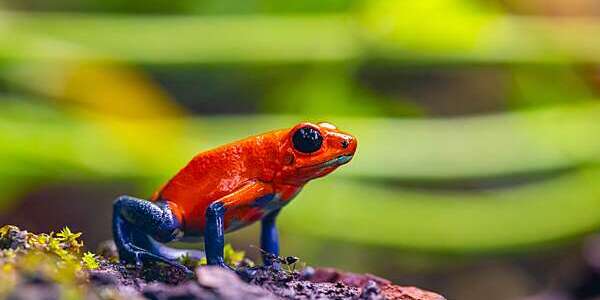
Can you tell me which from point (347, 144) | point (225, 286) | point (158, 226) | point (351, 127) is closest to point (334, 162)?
point (347, 144)

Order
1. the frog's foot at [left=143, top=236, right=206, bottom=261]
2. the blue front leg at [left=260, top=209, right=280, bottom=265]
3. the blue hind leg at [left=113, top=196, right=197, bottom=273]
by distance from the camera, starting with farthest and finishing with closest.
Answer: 1. the blue front leg at [left=260, top=209, right=280, bottom=265]
2. the frog's foot at [left=143, top=236, right=206, bottom=261]
3. the blue hind leg at [left=113, top=196, right=197, bottom=273]

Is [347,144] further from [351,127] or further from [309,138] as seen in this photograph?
[351,127]

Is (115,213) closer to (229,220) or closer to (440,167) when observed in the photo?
(229,220)

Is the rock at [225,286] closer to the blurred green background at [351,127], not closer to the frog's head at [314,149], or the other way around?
the frog's head at [314,149]

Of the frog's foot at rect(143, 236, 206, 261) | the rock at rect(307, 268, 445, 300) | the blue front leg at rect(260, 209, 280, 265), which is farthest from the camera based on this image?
the blue front leg at rect(260, 209, 280, 265)

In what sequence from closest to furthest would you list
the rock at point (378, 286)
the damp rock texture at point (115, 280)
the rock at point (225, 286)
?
the damp rock texture at point (115, 280)
the rock at point (225, 286)
the rock at point (378, 286)

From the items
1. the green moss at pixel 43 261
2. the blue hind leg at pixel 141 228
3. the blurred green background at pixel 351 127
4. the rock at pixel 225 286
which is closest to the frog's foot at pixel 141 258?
the blue hind leg at pixel 141 228

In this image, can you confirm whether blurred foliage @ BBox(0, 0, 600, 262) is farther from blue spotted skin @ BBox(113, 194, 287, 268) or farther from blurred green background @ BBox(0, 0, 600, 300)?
blue spotted skin @ BBox(113, 194, 287, 268)

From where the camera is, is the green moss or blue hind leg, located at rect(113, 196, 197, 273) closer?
the green moss

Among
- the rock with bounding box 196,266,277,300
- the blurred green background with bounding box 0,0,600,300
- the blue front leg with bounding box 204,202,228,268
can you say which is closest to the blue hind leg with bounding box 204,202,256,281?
the blue front leg with bounding box 204,202,228,268
